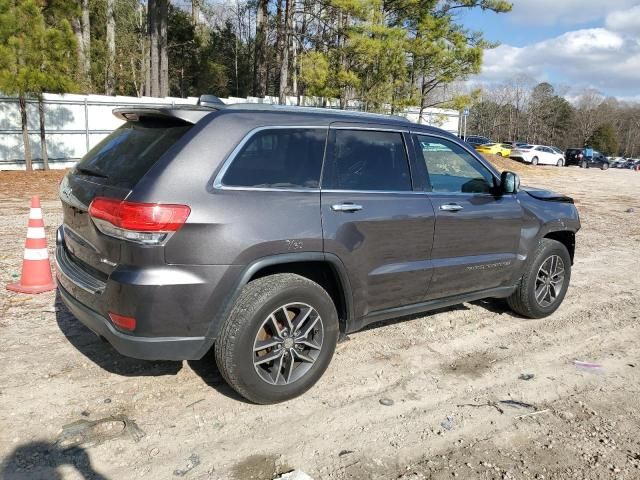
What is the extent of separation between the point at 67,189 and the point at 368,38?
20.3 m

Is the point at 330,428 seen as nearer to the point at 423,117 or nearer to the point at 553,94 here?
the point at 423,117

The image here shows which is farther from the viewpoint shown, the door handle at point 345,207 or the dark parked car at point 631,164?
the dark parked car at point 631,164

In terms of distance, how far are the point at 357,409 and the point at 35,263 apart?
141 inches

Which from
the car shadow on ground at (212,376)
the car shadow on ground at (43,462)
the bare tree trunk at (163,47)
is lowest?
the car shadow on ground at (43,462)

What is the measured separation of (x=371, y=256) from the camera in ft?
11.9

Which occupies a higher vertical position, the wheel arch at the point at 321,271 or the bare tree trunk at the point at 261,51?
the bare tree trunk at the point at 261,51

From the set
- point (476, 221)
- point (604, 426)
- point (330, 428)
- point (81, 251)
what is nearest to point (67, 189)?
point (81, 251)

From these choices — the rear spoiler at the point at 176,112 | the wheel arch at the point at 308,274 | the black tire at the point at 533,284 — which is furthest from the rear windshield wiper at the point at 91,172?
the black tire at the point at 533,284

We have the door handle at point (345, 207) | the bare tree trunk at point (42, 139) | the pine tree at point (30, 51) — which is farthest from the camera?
the bare tree trunk at point (42, 139)

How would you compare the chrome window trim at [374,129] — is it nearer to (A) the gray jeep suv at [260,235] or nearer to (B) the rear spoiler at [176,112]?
(A) the gray jeep suv at [260,235]

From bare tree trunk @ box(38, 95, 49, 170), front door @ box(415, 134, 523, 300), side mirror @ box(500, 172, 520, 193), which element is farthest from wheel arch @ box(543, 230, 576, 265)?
bare tree trunk @ box(38, 95, 49, 170)

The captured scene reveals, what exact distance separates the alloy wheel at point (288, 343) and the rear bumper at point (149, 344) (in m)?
0.35

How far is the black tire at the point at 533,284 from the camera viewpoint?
4910mm

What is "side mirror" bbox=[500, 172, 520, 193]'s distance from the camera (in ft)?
14.6
